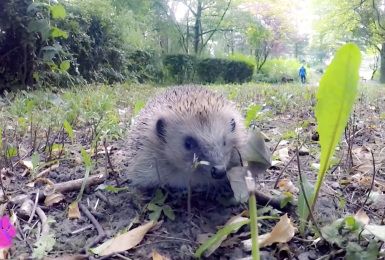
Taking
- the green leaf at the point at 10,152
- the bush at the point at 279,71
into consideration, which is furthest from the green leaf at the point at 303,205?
the bush at the point at 279,71

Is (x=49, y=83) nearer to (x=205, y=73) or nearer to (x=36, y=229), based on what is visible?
(x=36, y=229)

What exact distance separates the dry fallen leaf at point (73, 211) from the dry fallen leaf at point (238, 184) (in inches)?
28.5

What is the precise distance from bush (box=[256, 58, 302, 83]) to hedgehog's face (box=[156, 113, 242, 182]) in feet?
81.7

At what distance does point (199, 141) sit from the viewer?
88.7 inches

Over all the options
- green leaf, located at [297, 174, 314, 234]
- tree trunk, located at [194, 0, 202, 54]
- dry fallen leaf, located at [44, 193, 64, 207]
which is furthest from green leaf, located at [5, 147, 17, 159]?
tree trunk, located at [194, 0, 202, 54]

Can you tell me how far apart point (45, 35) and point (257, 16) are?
2974 centimetres

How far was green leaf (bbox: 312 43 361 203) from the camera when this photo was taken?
137cm

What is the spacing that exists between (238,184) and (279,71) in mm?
29929

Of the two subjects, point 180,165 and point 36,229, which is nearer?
point 36,229

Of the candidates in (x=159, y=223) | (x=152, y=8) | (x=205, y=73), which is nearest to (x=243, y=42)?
(x=152, y=8)

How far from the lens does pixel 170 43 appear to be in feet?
85.7

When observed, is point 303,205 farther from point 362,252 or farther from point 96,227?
point 96,227

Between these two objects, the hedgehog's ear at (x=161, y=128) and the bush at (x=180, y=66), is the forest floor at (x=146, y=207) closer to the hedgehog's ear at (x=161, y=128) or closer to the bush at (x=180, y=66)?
the hedgehog's ear at (x=161, y=128)

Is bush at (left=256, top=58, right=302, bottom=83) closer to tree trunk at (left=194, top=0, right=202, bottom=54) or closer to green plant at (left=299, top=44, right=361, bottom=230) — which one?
tree trunk at (left=194, top=0, right=202, bottom=54)
